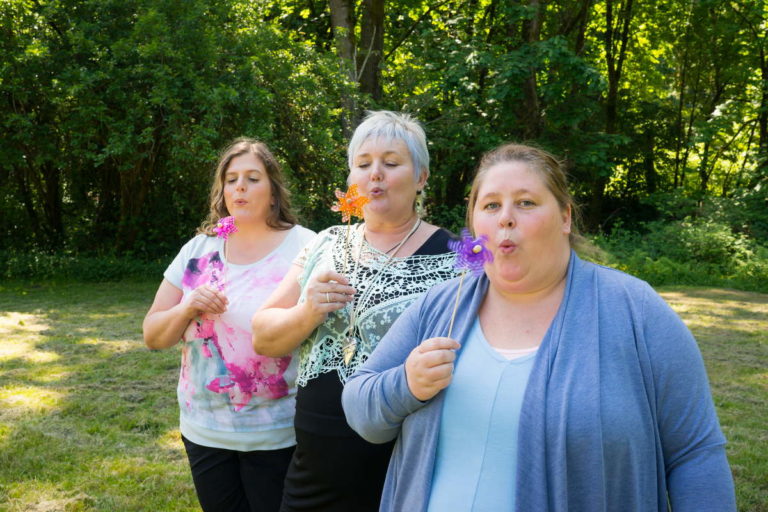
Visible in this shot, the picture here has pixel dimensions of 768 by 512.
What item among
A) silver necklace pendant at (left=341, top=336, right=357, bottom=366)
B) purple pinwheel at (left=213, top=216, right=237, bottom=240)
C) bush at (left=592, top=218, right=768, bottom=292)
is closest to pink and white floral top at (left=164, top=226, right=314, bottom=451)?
purple pinwheel at (left=213, top=216, right=237, bottom=240)

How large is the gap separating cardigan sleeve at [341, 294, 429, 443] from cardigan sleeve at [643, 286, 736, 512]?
55 centimetres

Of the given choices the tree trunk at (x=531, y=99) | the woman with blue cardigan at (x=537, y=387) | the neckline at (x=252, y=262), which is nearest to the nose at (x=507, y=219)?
the woman with blue cardigan at (x=537, y=387)

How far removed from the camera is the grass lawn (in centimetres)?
408

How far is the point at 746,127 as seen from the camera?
17938 mm

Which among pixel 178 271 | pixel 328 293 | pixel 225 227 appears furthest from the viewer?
pixel 178 271

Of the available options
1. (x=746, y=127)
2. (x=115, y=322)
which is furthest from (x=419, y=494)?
(x=746, y=127)

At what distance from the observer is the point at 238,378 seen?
2576 millimetres

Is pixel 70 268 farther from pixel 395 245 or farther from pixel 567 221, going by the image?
pixel 567 221

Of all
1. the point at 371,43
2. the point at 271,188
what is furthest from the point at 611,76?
the point at 271,188

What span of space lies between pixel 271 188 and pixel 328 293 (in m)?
0.95

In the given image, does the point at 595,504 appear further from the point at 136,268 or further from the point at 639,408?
the point at 136,268

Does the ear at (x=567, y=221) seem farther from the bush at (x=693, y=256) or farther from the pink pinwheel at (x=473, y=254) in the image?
the bush at (x=693, y=256)

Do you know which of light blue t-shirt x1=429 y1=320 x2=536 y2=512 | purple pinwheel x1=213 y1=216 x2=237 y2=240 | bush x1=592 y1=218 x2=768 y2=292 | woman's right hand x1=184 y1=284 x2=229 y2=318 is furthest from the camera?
bush x1=592 y1=218 x2=768 y2=292

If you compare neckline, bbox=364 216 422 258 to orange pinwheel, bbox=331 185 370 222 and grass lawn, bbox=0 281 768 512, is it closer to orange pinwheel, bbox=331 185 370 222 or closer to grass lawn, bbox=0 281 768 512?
orange pinwheel, bbox=331 185 370 222
